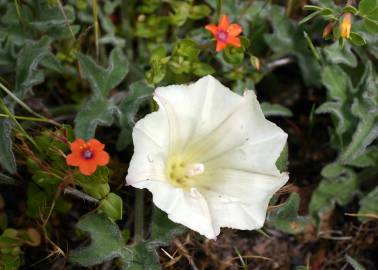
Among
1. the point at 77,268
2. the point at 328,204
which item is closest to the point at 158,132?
the point at 77,268

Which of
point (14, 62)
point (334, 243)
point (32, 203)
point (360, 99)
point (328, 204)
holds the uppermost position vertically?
point (14, 62)

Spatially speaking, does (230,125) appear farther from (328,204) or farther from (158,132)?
(328,204)

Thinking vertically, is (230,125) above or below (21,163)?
above

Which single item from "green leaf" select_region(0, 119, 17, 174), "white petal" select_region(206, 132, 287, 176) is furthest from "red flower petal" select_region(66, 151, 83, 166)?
"white petal" select_region(206, 132, 287, 176)

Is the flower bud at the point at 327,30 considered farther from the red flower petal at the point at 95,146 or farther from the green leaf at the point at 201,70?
the red flower petal at the point at 95,146

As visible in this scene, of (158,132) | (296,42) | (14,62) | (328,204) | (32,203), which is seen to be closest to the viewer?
(158,132)

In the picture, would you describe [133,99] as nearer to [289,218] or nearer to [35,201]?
[35,201]
